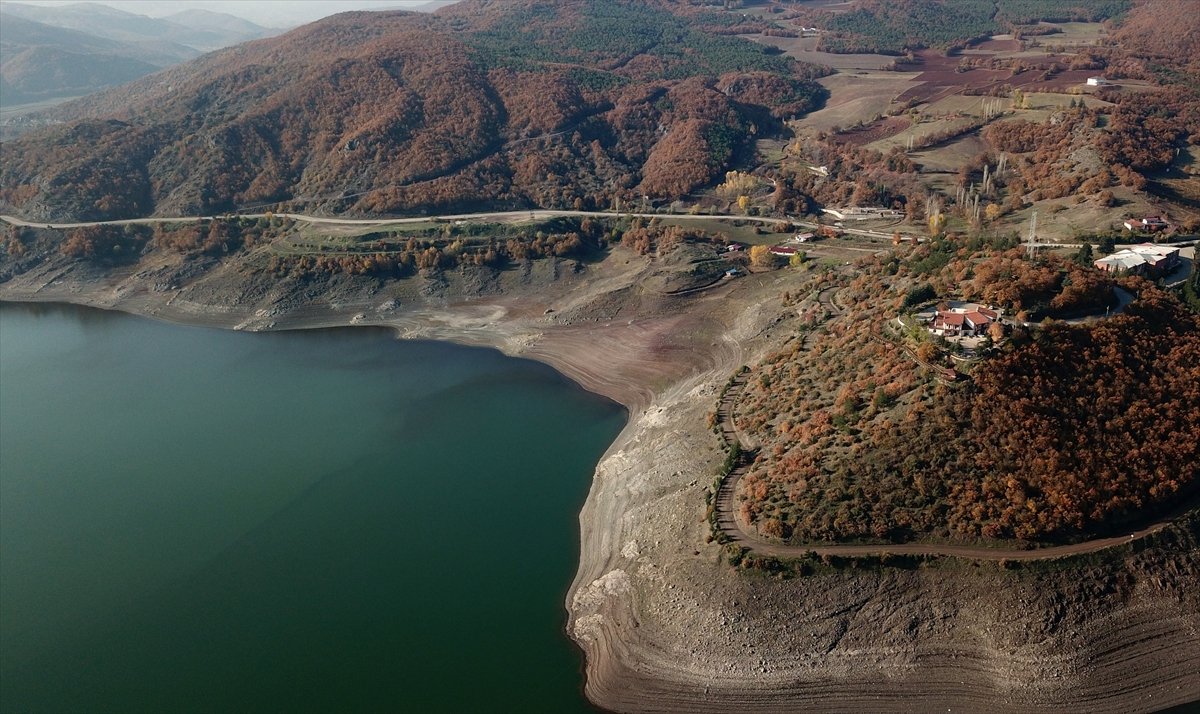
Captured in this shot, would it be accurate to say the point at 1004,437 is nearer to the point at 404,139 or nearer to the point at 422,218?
the point at 422,218

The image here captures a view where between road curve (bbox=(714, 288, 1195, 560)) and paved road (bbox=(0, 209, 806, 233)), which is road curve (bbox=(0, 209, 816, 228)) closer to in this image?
paved road (bbox=(0, 209, 806, 233))

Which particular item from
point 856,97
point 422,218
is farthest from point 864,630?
point 856,97

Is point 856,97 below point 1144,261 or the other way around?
the other way around

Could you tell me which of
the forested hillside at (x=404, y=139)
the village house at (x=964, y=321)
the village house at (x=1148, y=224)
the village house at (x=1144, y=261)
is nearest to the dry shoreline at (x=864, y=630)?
the village house at (x=964, y=321)

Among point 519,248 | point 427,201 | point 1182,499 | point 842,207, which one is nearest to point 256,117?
point 427,201

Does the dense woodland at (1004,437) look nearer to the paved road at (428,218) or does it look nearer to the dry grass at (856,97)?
the paved road at (428,218)

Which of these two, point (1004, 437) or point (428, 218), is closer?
point (1004, 437)
